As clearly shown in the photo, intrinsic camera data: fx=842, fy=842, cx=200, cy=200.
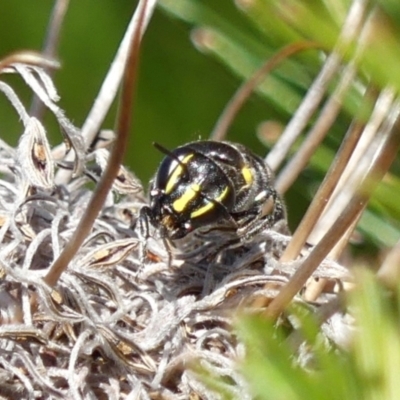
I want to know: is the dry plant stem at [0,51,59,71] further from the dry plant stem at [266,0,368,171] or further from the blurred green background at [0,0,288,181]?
the blurred green background at [0,0,288,181]

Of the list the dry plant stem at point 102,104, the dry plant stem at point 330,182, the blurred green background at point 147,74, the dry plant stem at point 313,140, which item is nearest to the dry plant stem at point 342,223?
the dry plant stem at point 330,182

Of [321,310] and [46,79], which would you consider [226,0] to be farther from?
[321,310]

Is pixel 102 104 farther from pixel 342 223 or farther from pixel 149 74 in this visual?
pixel 342 223

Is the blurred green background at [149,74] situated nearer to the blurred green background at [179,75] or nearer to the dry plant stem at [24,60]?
the blurred green background at [179,75]

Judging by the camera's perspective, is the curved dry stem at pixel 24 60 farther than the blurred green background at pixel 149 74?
No

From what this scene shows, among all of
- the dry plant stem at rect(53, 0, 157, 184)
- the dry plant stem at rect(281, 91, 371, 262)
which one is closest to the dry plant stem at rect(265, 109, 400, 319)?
the dry plant stem at rect(281, 91, 371, 262)

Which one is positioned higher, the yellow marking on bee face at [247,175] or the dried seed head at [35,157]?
the yellow marking on bee face at [247,175]
